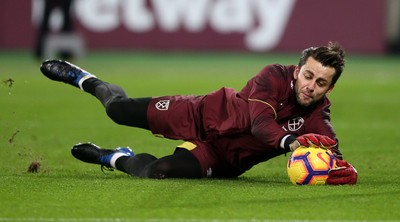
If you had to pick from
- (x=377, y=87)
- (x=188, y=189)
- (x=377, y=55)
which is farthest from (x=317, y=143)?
(x=377, y=55)

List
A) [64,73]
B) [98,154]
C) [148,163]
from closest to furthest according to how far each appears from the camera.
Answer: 1. [148,163]
2. [98,154]
3. [64,73]

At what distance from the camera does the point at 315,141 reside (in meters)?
7.47

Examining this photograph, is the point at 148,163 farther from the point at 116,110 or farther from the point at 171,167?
the point at 116,110

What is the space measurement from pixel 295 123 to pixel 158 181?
3.84 feet

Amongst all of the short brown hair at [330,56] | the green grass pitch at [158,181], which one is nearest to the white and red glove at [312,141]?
the green grass pitch at [158,181]

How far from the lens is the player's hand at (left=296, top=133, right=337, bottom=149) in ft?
24.5

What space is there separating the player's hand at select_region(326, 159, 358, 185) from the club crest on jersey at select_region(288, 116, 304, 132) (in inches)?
18.6

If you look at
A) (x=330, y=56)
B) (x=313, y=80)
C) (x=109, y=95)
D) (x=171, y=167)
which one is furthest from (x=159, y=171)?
(x=330, y=56)

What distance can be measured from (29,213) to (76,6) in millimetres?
18239

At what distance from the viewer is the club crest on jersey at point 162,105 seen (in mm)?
8453

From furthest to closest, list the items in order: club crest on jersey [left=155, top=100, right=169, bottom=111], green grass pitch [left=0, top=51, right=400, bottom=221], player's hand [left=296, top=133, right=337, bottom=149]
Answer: club crest on jersey [left=155, top=100, right=169, bottom=111] → player's hand [left=296, top=133, right=337, bottom=149] → green grass pitch [left=0, top=51, right=400, bottom=221]

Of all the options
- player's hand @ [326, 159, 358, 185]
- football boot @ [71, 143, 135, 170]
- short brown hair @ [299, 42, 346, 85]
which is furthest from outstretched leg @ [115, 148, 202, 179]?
short brown hair @ [299, 42, 346, 85]

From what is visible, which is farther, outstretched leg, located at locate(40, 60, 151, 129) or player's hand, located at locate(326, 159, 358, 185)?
outstretched leg, located at locate(40, 60, 151, 129)

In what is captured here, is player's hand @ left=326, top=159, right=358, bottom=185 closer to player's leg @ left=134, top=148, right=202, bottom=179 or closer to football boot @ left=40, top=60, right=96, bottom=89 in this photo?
player's leg @ left=134, top=148, right=202, bottom=179
